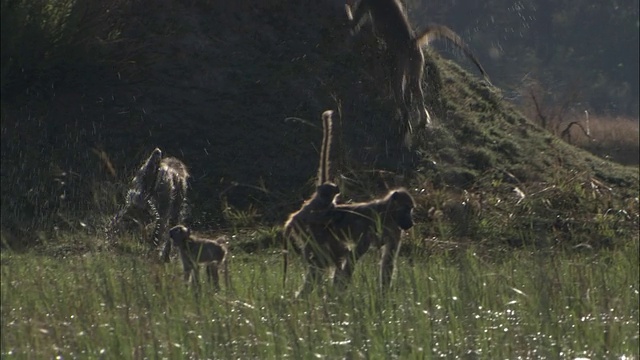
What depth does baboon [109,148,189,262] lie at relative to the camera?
8750 millimetres

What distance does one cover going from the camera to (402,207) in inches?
263

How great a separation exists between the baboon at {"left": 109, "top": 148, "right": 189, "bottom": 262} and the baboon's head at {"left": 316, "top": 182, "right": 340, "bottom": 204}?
208 centimetres

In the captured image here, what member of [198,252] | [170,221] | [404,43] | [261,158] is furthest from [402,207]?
[404,43]

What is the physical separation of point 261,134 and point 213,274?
569 centimetres

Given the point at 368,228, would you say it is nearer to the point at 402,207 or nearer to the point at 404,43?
the point at 402,207

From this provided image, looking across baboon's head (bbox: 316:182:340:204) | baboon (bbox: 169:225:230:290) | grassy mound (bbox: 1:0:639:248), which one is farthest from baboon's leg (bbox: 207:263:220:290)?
grassy mound (bbox: 1:0:639:248)

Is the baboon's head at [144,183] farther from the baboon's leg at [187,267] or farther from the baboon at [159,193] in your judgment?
the baboon's leg at [187,267]

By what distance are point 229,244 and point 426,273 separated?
3.54 metres

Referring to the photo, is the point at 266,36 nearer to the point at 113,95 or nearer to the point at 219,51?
the point at 219,51

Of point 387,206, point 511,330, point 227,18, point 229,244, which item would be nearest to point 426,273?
point 387,206

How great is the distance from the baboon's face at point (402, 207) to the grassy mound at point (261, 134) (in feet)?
12.0

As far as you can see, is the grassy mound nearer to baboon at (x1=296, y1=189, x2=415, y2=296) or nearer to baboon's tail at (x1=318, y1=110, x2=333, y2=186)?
baboon's tail at (x1=318, y1=110, x2=333, y2=186)

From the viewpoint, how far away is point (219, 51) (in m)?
13.5

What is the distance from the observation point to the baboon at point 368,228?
6.64m
